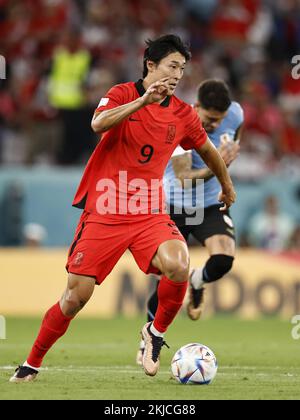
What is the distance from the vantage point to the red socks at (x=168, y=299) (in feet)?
27.8

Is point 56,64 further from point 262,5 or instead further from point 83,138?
point 262,5

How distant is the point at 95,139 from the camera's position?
1748cm

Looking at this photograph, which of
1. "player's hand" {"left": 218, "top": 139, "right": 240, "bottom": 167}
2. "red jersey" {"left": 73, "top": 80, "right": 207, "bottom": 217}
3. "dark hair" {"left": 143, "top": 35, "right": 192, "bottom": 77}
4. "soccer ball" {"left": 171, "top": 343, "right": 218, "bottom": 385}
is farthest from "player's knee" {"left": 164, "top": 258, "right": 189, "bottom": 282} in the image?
"player's hand" {"left": 218, "top": 139, "right": 240, "bottom": 167}

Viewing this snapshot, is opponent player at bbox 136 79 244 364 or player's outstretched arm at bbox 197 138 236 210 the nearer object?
player's outstretched arm at bbox 197 138 236 210

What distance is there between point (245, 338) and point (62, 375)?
443 cm

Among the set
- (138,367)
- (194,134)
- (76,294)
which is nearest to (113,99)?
(194,134)

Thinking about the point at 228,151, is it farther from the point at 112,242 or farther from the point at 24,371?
the point at 24,371

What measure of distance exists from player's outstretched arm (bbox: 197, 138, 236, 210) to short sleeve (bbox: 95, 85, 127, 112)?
0.81 metres

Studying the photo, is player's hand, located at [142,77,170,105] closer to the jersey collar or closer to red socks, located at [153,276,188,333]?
the jersey collar

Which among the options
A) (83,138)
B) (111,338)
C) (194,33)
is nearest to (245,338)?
(111,338)

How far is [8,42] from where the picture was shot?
62.4 feet

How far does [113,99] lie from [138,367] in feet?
8.52

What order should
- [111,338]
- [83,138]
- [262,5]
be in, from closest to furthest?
[111,338]
[83,138]
[262,5]

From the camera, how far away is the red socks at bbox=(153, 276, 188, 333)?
8469mm
